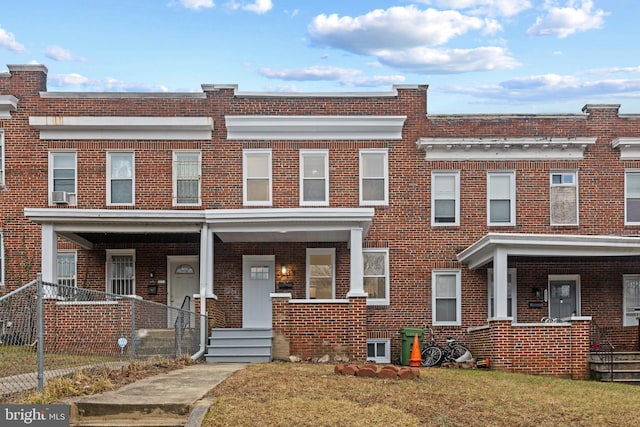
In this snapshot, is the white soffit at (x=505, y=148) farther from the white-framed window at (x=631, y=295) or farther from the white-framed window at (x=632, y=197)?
the white-framed window at (x=631, y=295)

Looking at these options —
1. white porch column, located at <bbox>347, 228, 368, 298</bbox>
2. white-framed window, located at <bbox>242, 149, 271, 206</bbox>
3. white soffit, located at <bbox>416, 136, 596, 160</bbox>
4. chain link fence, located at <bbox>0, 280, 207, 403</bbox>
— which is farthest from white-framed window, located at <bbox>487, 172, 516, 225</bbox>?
chain link fence, located at <bbox>0, 280, 207, 403</bbox>

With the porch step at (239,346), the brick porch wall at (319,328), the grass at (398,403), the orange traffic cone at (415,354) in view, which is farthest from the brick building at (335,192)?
the grass at (398,403)

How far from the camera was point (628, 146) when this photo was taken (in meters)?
24.9

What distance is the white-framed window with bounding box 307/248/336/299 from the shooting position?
2448 centimetres

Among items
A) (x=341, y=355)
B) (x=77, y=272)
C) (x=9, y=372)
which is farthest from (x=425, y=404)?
(x=77, y=272)

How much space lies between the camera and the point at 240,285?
24.2 meters

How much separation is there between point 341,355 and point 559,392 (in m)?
6.78

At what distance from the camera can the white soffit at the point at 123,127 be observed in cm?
2409

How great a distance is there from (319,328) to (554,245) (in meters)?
6.24

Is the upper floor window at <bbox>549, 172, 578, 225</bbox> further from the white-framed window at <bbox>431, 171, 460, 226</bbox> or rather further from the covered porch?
the white-framed window at <bbox>431, 171, 460, 226</bbox>

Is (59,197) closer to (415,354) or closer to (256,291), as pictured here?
(256,291)

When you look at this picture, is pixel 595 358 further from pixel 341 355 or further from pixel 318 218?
pixel 318 218

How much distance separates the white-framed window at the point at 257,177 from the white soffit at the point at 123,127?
1333 mm

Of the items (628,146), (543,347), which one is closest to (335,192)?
(543,347)
